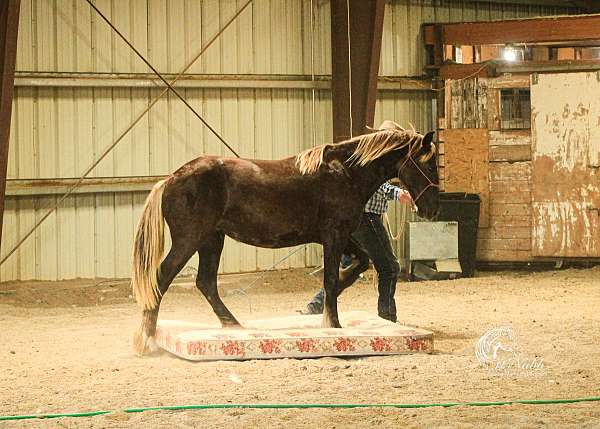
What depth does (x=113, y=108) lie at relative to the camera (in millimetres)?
13008

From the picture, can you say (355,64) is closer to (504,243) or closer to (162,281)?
(504,243)

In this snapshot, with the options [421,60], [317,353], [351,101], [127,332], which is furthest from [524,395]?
[421,60]

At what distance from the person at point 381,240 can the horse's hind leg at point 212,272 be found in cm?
119

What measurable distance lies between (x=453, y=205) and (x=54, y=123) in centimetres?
539

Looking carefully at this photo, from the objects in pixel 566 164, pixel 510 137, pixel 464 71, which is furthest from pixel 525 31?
pixel 566 164

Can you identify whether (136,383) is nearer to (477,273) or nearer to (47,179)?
(47,179)

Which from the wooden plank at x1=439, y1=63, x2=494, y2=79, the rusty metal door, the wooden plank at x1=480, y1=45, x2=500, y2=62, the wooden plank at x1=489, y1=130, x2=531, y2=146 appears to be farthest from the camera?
the wooden plank at x1=480, y1=45, x2=500, y2=62

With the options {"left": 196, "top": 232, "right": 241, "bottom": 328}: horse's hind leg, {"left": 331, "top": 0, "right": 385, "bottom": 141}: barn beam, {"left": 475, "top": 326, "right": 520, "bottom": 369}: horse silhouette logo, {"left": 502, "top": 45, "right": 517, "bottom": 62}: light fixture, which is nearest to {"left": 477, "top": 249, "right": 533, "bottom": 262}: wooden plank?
{"left": 331, "top": 0, "right": 385, "bottom": 141}: barn beam

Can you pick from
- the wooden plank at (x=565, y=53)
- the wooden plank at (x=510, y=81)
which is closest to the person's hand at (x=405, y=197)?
the wooden plank at (x=510, y=81)

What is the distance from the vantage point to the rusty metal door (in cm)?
1398

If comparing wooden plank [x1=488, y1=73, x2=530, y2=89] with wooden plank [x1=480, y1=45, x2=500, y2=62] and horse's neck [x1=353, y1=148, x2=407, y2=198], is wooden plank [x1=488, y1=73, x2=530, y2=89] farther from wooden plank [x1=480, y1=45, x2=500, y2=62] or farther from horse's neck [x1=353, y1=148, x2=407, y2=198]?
horse's neck [x1=353, y1=148, x2=407, y2=198]

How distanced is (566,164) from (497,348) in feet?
21.7

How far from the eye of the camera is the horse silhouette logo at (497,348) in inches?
297

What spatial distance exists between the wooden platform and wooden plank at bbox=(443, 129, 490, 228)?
22.0 ft
